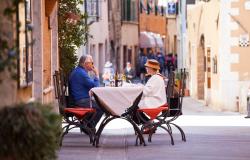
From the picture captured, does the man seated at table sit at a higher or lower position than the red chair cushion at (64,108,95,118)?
higher

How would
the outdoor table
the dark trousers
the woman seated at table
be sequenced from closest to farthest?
1. the outdoor table
2. the woman seated at table
3. the dark trousers

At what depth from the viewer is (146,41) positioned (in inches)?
2808

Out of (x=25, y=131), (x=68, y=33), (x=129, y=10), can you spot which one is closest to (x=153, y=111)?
(x=68, y=33)

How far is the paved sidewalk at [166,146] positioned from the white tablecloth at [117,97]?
2.07 feet

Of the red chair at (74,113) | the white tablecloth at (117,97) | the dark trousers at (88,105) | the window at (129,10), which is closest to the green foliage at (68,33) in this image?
the dark trousers at (88,105)

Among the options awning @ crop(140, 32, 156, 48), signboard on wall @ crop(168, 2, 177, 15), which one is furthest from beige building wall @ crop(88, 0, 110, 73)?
awning @ crop(140, 32, 156, 48)

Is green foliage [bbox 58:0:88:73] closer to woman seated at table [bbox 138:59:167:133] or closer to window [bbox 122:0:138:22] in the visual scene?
woman seated at table [bbox 138:59:167:133]

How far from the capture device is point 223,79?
116ft

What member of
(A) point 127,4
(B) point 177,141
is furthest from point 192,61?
(B) point 177,141

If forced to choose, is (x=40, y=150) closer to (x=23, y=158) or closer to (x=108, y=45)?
(x=23, y=158)

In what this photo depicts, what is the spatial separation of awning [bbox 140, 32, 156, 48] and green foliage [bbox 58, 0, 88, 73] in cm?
4750

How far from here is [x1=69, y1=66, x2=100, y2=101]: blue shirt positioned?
1761 cm

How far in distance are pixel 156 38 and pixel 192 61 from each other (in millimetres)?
29279

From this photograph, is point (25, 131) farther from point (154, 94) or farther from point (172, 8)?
point (172, 8)
